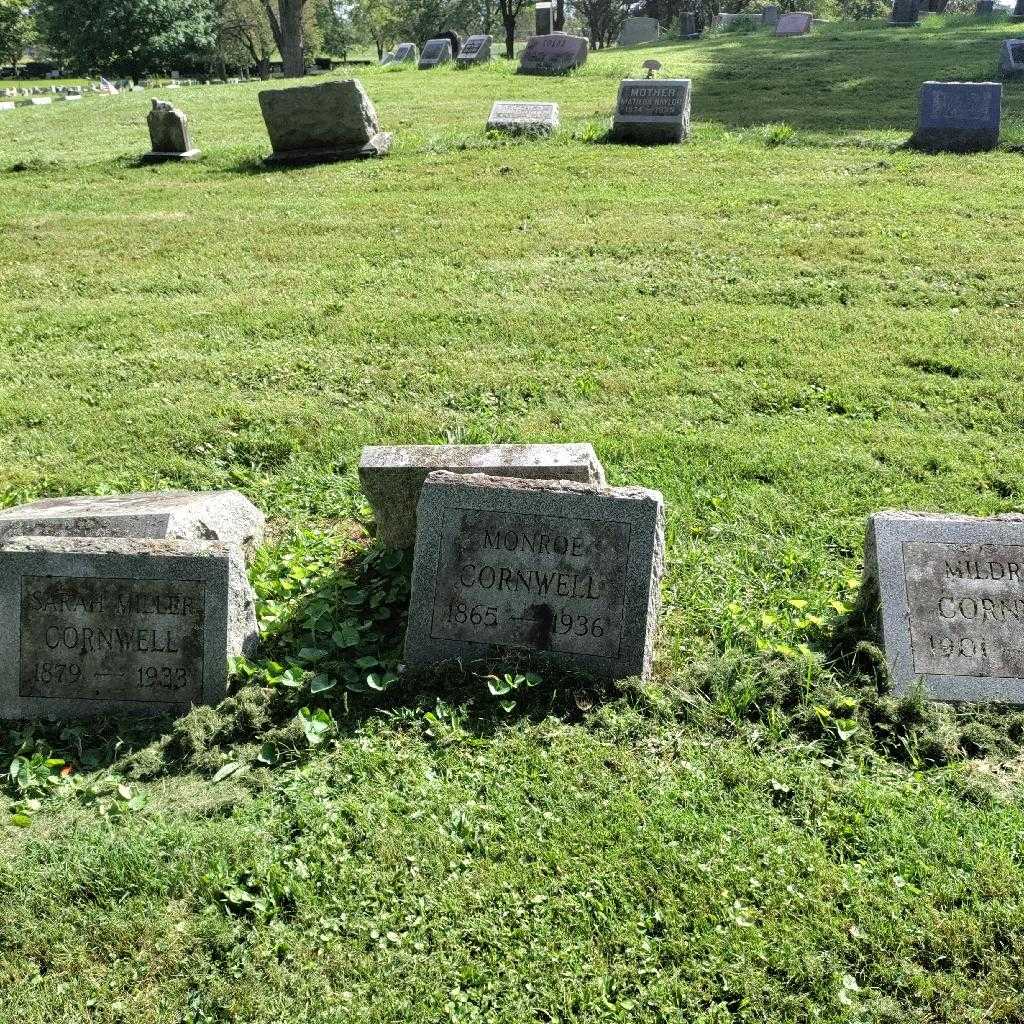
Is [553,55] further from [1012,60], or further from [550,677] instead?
[550,677]

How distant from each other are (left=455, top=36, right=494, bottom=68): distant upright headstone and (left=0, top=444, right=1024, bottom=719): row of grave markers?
2916cm

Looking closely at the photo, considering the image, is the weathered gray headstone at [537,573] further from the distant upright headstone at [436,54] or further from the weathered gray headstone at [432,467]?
the distant upright headstone at [436,54]

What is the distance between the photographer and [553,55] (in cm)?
2577

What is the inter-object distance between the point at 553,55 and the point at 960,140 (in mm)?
14100

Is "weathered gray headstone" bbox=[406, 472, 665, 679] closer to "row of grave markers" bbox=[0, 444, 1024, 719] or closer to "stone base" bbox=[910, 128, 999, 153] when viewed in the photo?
"row of grave markers" bbox=[0, 444, 1024, 719]

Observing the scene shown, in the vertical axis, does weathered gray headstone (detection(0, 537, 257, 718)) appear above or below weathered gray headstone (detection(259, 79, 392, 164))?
below

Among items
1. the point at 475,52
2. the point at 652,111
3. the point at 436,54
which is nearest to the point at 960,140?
the point at 652,111

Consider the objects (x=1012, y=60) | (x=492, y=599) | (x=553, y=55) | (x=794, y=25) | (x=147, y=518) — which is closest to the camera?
(x=492, y=599)

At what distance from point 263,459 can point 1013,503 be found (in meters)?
4.77

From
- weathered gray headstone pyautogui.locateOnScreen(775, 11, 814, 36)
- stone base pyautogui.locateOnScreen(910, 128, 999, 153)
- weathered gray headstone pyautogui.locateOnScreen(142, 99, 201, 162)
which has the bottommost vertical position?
stone base pyautogui.locateOnScreen(910, 128, 999, 153)

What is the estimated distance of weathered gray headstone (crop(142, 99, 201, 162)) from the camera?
15.9 m

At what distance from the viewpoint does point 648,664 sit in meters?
4.55

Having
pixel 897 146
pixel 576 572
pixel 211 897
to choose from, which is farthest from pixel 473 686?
pixel 897 146

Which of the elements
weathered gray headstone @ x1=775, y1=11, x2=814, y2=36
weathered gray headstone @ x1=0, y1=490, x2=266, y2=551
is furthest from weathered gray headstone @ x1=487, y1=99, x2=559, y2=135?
weathered gray headstone @ x1=775, y1=11, x2=814, y2=36
